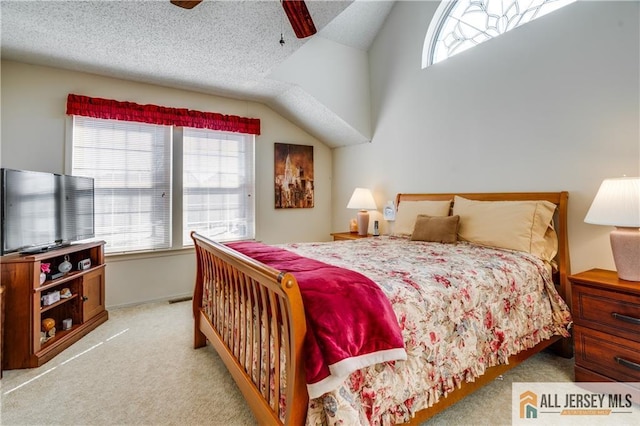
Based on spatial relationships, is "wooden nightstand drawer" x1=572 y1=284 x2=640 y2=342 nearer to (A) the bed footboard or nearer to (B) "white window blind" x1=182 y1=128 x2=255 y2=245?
(A) the bed footboard

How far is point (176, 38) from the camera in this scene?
2531 mm

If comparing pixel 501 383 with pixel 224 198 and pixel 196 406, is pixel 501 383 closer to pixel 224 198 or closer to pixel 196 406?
pixel 196 406

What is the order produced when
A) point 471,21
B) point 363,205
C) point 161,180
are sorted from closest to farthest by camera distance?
point 471,21 < point 161,180 < point 363,205

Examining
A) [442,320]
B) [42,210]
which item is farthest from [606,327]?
[42,210]

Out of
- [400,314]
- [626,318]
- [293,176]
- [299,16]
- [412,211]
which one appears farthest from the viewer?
[293,176]

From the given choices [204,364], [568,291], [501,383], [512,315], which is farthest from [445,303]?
[204,364]

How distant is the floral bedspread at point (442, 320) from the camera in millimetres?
1152

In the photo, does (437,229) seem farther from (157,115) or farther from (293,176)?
(157,115)

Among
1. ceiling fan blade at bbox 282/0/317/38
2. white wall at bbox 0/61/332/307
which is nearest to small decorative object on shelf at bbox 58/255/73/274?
white wall at bbox 0/61/332/307

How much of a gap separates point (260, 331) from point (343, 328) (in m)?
0.47

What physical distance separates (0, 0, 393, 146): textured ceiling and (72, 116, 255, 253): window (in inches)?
24.1

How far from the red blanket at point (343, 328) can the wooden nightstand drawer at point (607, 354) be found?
1427 millimetres

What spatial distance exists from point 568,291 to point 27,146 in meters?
4.84

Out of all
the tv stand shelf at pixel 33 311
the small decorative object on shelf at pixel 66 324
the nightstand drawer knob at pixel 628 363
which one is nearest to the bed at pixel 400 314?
the nightstand drawer knob at pixel 628 363
